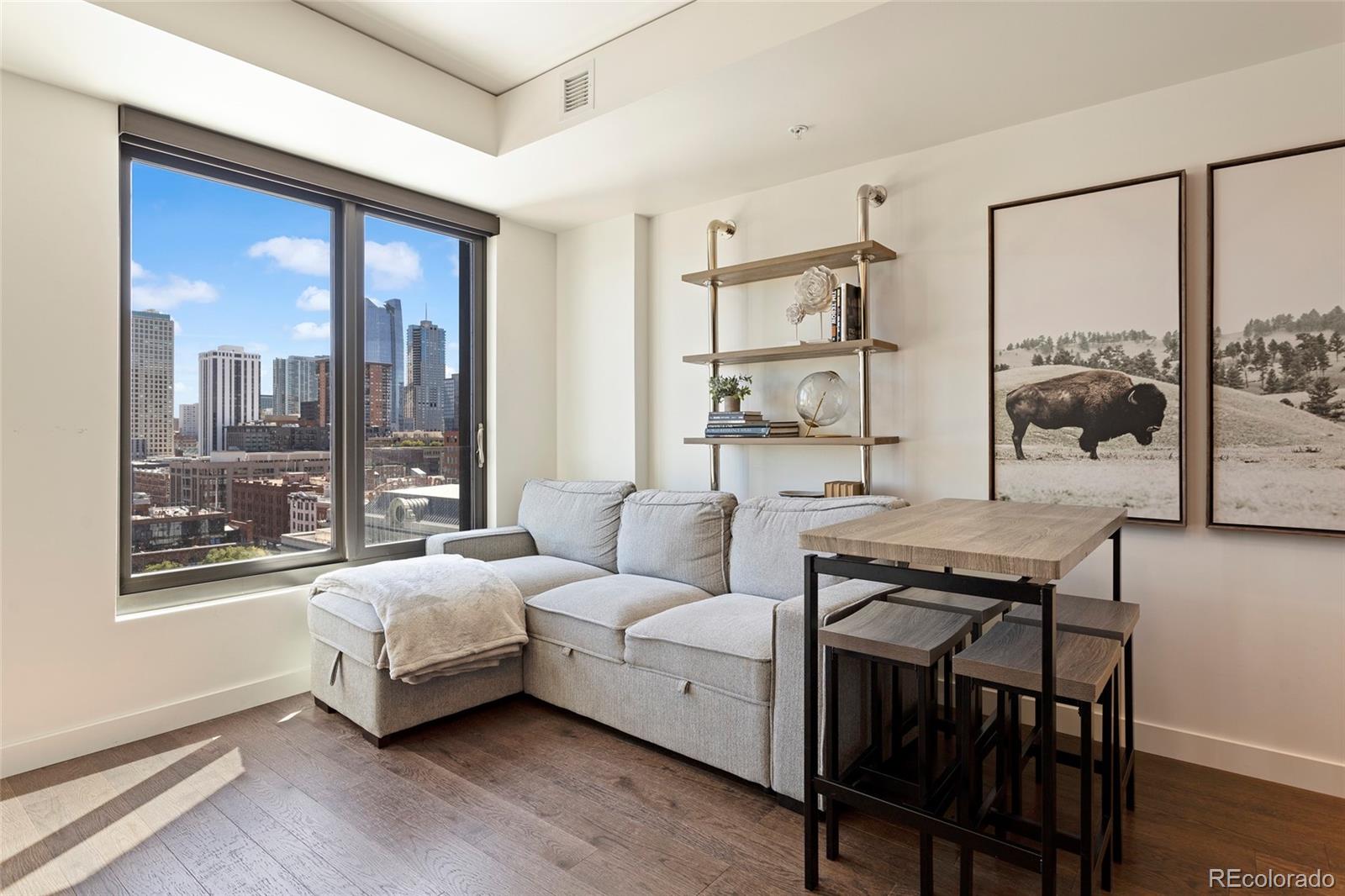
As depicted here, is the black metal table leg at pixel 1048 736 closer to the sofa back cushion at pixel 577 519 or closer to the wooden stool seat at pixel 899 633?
the wooden stool seat at pixel 899 633

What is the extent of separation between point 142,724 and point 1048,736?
10.3ft

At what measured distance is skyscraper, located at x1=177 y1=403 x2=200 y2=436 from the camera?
Result: 301 centimetres

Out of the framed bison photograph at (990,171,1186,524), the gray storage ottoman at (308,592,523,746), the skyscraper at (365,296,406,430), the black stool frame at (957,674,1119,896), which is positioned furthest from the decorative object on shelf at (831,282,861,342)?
the skyscraper at (365,296,406,430)

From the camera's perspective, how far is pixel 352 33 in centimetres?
268

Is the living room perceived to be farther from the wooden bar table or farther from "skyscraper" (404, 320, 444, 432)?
"skyscraper" (404, 320, 444, 432)

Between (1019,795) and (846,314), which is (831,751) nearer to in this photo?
(1019,795)

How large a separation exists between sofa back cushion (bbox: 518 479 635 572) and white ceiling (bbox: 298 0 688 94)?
198 centimetres

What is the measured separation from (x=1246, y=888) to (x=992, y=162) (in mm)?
2549

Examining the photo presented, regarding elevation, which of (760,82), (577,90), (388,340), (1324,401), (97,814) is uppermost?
(577,90)

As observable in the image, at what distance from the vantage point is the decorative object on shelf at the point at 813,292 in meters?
3.09

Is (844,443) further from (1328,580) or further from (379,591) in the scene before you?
(379,591)

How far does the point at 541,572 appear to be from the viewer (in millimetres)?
3340

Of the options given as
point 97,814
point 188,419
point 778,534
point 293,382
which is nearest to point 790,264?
point 778,534

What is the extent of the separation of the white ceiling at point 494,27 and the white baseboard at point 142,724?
274 centimetres
